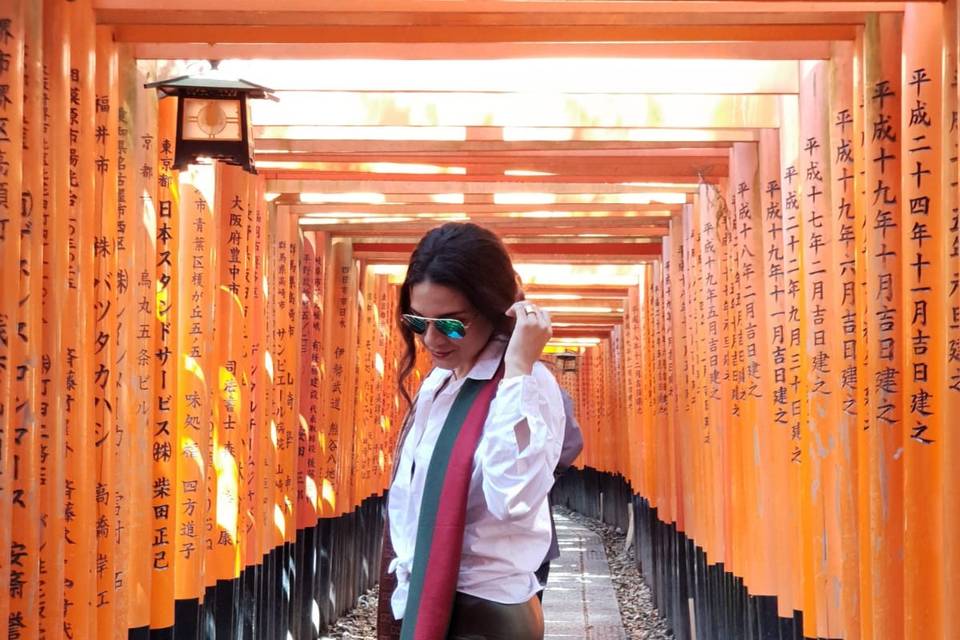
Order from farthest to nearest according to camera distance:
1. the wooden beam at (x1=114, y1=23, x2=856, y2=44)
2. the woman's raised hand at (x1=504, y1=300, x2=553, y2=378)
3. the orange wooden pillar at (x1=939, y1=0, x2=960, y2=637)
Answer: the wooden beam at (x1=114, y1=23, x2=856, y2=44) → the orange wooden pillar at (x1=939, y1=0, x2=960, y2=637) → the woman's raised hand at (x1=504, y1=300, x2=553, y2=378)

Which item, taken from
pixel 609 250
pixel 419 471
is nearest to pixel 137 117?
pixel 419 471

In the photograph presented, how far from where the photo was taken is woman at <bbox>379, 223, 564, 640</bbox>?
3016 millimetres

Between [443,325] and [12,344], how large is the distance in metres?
1.44

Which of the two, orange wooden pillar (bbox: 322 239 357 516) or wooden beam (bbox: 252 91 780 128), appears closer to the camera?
wooden beam (bbox: 252 91 780 128)

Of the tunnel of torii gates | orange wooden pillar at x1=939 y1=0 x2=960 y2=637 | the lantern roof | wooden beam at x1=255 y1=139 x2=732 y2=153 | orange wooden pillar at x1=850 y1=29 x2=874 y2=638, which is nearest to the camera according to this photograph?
orange wooden pillar at x1=939 y1=0 x2=960 y2=637

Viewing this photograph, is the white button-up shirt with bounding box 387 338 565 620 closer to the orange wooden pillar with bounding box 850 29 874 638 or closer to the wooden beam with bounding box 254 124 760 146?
the orange wooden pillar with bounding box 850 29 874 638

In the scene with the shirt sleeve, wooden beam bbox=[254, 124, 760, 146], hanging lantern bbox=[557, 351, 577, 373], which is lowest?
hanging lantern bbox=[557, 351, 577, 373]

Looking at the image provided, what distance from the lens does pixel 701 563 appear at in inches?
398

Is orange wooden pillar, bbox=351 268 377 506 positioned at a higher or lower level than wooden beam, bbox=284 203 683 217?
lower

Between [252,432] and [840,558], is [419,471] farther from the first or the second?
[252,432]

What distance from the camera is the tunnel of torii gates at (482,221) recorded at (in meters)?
4.20

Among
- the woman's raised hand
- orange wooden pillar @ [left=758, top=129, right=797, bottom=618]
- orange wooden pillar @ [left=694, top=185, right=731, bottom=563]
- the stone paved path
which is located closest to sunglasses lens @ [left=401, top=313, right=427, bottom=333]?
the woman's raised hand

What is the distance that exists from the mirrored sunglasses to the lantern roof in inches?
107

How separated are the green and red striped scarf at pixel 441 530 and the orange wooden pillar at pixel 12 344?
141 cm
